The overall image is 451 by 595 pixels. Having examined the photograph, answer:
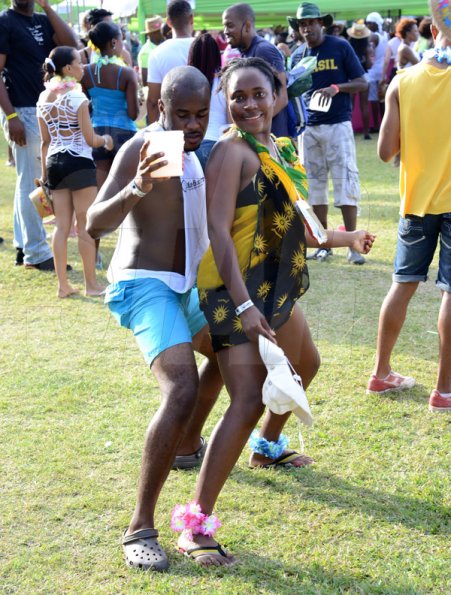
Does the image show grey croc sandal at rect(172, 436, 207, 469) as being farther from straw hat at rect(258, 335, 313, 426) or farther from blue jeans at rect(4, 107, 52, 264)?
blue jeans at rect(4, 107, 52, 264)

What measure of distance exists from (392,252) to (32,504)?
4988mm

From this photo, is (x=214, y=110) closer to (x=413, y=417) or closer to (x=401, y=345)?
(x=401, y=345)

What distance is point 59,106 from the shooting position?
6.09 m

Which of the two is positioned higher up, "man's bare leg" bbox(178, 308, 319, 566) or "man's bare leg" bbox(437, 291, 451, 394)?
"man's bare leg" bbox(178, 308, 319, 566)

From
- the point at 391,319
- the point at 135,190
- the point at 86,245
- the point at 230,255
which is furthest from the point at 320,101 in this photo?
the point at 135,190

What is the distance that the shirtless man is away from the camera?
2.78 metres

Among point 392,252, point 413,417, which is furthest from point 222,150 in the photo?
point 392,252

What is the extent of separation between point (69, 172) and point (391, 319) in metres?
3.09

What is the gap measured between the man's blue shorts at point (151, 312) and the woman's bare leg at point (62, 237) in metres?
3.32

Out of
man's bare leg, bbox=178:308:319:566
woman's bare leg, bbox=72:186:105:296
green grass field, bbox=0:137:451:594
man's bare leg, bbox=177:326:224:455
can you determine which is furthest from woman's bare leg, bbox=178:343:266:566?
woman's bare leg, bbox=72:186:105:296

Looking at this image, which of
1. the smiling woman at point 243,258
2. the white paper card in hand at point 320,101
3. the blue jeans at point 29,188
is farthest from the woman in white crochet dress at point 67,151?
the smiling woman at point 243,258

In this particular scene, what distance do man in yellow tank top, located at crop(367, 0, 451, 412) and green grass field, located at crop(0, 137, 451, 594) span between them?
0.52 meters

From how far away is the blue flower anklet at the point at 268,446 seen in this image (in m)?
3.54

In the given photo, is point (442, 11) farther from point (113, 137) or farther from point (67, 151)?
point (113, 137)
